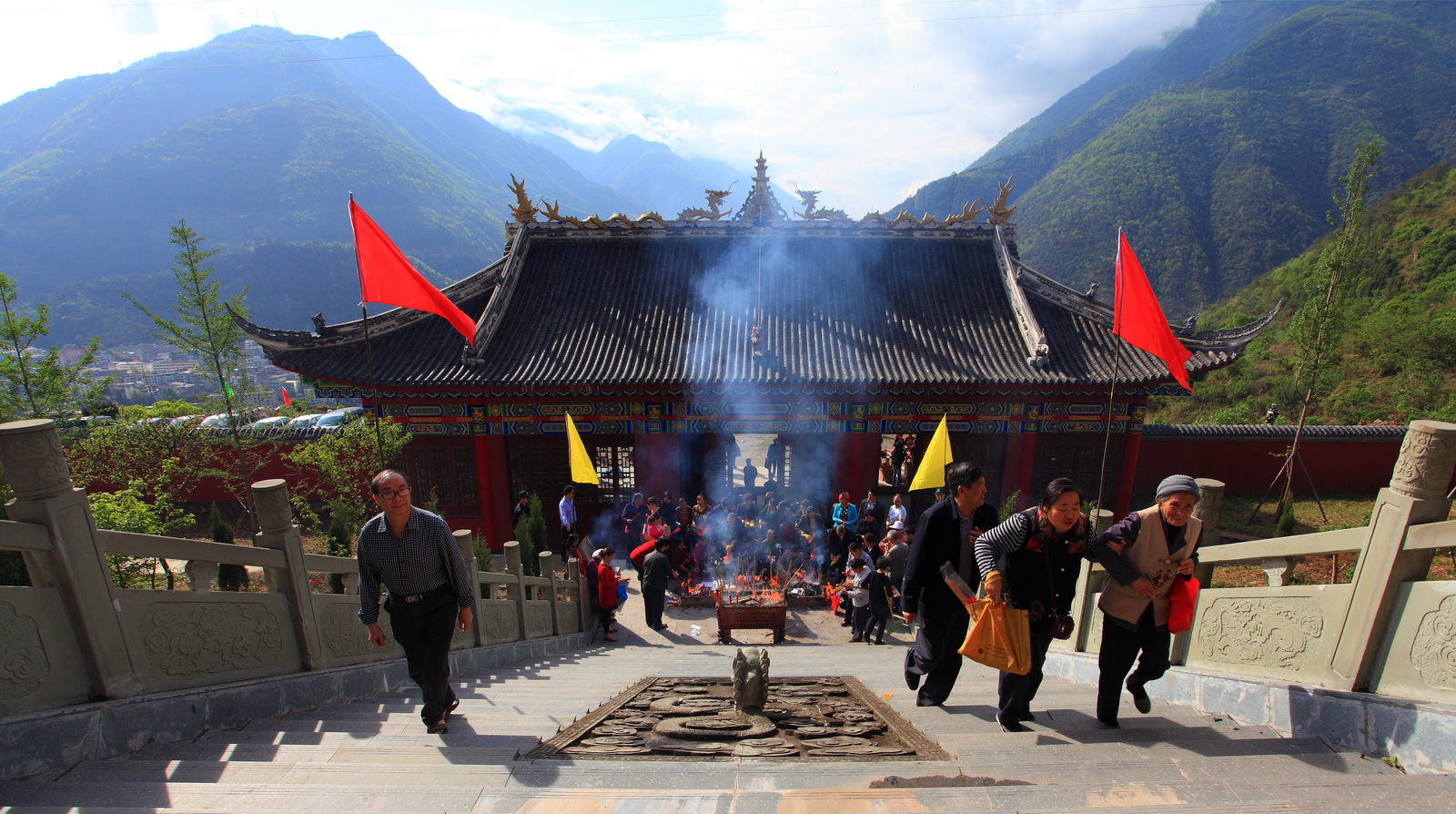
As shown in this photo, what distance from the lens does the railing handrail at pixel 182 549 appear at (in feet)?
10.2

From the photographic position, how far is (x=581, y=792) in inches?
99.5

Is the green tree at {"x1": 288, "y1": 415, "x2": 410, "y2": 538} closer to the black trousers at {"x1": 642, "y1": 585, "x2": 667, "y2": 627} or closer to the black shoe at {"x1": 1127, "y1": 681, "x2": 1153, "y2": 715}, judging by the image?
the black trousers at {"x1": 642, "y1": 585, "x2": 667, "y2": 627}

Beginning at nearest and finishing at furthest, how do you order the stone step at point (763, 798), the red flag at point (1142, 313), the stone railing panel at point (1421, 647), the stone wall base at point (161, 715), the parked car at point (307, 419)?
1. the stone step at point (763, 798)
2. the stone wall base at point (161, 715)
3. the stone railing panel at point (1421, 647)
4. the red flag at point (1142, 313)
5. the parked car at point (307, 419)

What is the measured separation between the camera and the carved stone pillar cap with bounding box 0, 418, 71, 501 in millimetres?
2746

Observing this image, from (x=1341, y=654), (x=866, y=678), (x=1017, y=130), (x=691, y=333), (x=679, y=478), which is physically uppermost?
(x=1017, y=130)

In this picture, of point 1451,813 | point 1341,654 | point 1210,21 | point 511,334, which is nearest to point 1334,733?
point 1341,654

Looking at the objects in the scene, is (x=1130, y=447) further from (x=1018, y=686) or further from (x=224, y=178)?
(x=224, y=178)

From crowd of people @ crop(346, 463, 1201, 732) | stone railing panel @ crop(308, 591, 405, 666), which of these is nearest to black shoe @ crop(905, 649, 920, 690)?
crowd of people @ crop(346, 463, 1201, 732)

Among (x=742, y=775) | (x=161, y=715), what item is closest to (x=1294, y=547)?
(x=742, y=775)

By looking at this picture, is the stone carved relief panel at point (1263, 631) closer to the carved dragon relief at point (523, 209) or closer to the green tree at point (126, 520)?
the green tree at point (126, 520)

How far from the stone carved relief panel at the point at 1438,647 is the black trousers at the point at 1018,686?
159 cm

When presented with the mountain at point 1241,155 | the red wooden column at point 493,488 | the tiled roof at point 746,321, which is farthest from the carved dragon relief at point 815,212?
the mountain at point 1241,155

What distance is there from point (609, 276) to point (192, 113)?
130235mm

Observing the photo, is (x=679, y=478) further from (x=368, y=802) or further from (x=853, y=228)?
(x=368, y=802)
